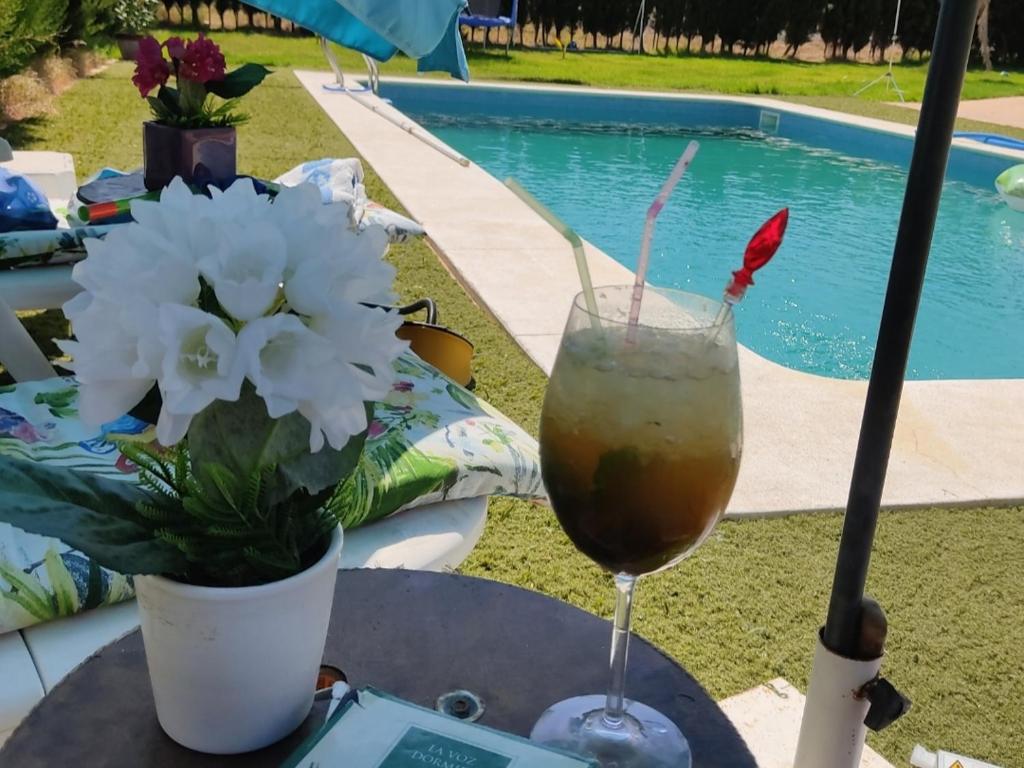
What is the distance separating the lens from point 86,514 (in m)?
0.76

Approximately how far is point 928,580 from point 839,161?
11.2 meters

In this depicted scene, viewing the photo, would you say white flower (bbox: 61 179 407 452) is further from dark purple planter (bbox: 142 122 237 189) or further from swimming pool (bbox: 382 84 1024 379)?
swimming pool (bbox: 382 84 1024 379)

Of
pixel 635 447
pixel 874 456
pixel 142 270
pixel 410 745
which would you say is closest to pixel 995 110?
pixel 874 456

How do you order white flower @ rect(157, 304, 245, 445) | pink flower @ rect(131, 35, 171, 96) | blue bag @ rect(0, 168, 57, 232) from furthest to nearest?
pink flower @ rect(131, 35, 171, 96)
blue bag @ rect(0, 168, 57, 232)
white flower @ rect(157, 304, 245, 445)

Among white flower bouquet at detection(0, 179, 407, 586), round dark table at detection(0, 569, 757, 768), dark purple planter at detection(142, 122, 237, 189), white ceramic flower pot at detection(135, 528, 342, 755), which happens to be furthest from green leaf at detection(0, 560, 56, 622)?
dark purple planter at detection(142, 122, 237, 189)

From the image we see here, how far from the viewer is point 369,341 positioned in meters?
0.73

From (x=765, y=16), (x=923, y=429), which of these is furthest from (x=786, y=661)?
(x=765, y=16)

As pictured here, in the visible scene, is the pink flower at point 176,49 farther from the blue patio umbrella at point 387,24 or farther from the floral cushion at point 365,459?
the floral cushion at point 365,459

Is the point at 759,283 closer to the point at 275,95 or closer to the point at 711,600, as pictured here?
the point at 711,600

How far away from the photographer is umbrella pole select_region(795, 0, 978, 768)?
1076 mm

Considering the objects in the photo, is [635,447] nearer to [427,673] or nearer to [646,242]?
[646,242]

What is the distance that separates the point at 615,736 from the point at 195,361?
558 millimetres

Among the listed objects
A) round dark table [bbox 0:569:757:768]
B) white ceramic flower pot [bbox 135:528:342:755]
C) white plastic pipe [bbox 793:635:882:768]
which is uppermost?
white ceramic flower pot [bbox 135:528:342:755]

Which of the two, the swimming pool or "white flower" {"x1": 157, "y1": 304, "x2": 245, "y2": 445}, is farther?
the swimming pool
